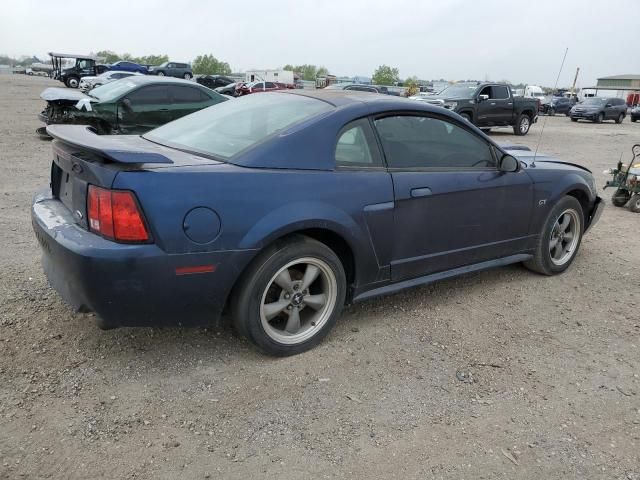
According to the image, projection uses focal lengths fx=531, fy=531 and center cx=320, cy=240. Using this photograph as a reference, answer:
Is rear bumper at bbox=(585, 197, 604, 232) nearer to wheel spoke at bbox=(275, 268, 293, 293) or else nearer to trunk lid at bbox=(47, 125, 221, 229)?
wheel spoke at bbox=(275, 268, 293, 293)

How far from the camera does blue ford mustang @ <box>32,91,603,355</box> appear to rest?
8.33 feet

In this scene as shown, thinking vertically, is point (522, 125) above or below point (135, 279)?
above

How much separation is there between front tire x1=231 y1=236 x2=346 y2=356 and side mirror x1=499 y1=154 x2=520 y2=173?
1.60 meters

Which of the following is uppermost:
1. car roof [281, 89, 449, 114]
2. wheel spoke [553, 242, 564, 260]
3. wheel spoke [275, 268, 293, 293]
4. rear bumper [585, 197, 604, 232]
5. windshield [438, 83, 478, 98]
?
windshield [438, 83, 478, 98]

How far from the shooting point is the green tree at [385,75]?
94.1 meters

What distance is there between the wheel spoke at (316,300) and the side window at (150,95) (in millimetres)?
8350

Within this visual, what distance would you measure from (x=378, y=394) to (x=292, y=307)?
0.69m

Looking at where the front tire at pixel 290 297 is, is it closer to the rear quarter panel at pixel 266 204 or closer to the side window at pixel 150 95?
the rear quarter panel at pixel 266 204

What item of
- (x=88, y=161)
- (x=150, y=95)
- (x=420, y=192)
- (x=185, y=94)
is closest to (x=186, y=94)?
(x=185, y=94)

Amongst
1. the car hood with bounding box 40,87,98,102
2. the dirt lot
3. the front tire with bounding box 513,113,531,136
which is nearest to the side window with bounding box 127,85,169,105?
the car hood with bounding box 40,87,98,102

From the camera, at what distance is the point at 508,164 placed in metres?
3.94

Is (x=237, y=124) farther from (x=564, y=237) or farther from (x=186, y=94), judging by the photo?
(x=186, y=94)

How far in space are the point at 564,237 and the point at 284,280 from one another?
292 centimetres

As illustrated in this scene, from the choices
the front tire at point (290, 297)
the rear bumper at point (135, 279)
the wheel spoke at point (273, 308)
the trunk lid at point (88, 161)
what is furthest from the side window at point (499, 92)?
the rear bumper at point (135, 279)
